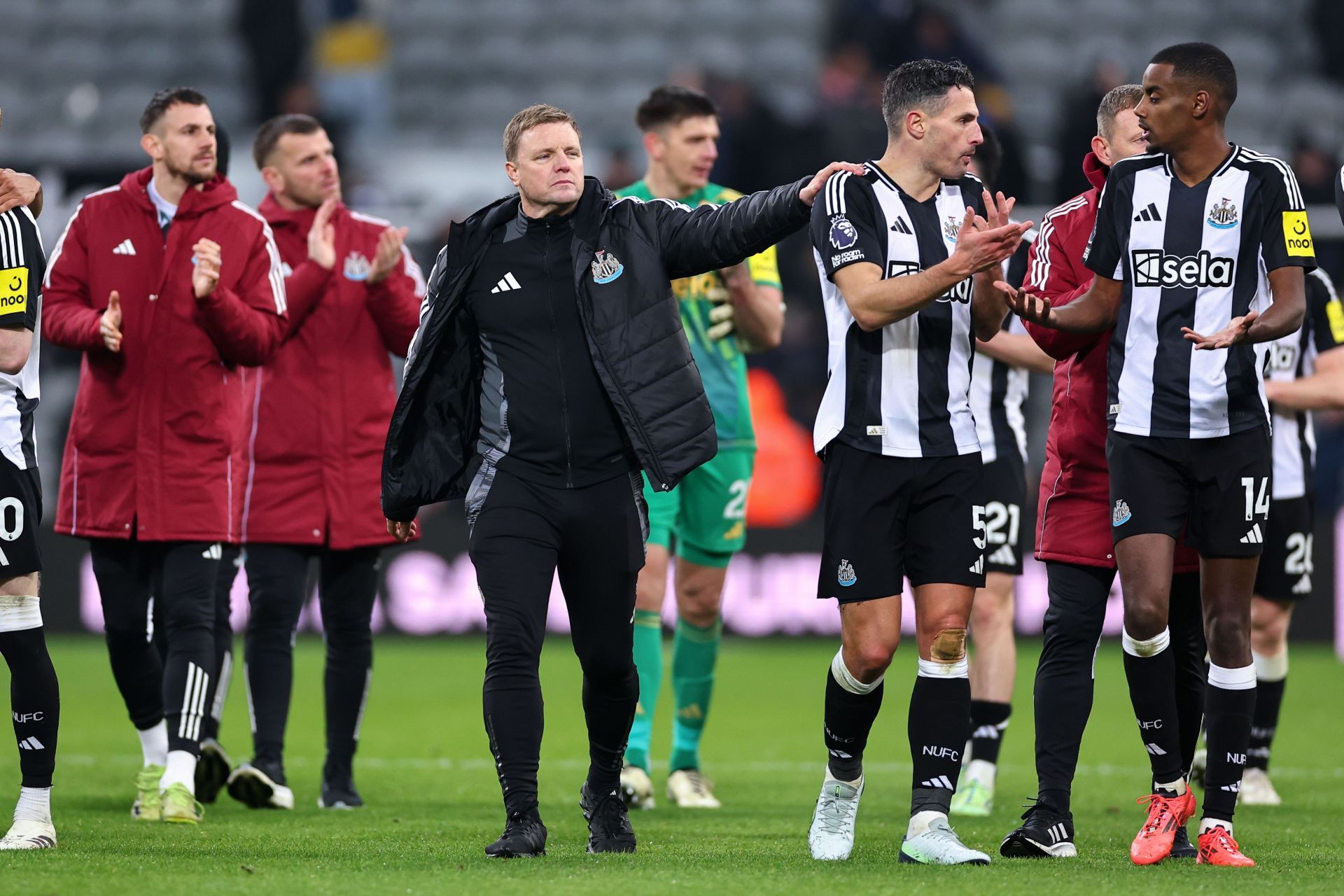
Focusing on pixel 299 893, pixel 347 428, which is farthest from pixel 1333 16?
pixel 299 893

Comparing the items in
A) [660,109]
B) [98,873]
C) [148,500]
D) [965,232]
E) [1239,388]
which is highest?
[660,109]

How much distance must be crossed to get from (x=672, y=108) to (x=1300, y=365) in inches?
113

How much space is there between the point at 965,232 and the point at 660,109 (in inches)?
109

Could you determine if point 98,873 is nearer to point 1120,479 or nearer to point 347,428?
point 347,428

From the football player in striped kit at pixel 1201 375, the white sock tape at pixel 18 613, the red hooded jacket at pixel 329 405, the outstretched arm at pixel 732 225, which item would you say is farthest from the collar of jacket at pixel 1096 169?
the white sock tape at pixel 18 613

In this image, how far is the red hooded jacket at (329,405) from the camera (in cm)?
711

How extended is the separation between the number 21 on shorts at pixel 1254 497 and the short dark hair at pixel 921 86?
4.65ft

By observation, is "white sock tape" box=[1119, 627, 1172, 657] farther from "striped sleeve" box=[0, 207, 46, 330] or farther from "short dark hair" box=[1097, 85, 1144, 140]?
"striped sleeve" box=[0, 207, 46, 330]

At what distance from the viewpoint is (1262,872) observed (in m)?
5.10

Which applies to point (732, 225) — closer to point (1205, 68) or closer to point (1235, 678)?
point (1205, 68)

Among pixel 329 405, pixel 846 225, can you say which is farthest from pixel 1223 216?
pixel 329 405

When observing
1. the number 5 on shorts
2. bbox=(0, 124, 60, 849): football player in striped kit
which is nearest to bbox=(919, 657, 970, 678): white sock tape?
the number 5 on shorts

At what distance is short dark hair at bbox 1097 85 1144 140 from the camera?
5855 mm

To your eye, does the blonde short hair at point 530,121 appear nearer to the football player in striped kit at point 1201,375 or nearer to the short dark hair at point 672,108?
the football player in striped kit at point 1201,375
